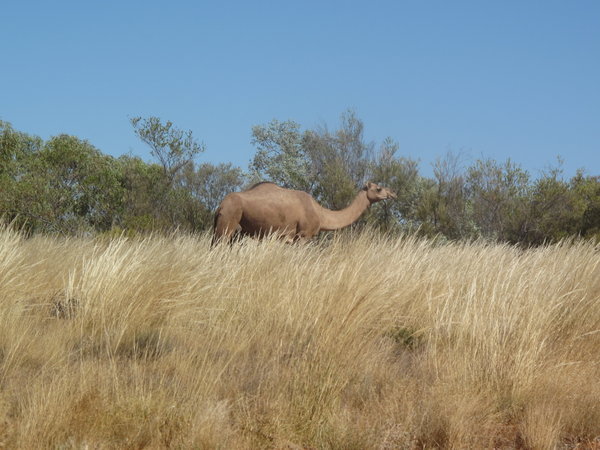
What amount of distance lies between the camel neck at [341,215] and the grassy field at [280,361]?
238 inches

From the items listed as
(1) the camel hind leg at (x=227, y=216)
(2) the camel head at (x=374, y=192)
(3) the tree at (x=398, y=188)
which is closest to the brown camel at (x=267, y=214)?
(1) the camel hind leg at (x=227, y=216)

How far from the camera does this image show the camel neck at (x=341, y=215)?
1377 cm

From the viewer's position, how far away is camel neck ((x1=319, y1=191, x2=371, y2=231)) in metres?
13.8

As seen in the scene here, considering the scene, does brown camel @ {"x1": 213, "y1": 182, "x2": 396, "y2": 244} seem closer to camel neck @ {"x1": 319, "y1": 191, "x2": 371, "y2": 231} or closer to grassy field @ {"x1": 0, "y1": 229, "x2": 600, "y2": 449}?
camel neck @ {"x1": 319, "y1": 191, "x2": 371, "y2": 231}

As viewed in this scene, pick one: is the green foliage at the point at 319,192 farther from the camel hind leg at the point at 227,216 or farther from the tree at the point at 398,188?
the camel hind leg at the point at 227,216

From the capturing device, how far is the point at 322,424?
423cm

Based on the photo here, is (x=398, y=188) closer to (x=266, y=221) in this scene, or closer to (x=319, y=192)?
(x=319, y=192)

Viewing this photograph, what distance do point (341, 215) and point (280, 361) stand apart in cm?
931

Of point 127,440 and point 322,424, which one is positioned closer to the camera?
point 127,440

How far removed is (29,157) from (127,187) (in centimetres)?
413

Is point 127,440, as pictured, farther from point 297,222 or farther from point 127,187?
point 127,187

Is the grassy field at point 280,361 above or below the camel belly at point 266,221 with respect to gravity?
below

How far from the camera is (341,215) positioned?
1432 cm

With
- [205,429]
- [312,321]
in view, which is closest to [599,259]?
[312,321]
